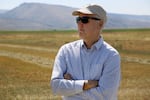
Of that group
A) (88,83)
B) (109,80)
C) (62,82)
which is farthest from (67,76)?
(109,80)

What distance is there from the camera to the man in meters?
3.80

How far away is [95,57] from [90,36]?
0.20 meters

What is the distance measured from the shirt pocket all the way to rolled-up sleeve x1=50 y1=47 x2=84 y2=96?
12cm

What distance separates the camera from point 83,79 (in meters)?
3.84

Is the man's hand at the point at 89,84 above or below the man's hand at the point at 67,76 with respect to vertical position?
below

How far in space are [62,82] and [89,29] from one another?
0.57 m

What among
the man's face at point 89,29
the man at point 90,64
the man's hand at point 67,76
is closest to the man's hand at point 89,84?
the man at point 90,64

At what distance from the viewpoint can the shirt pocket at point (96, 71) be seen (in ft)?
Answer: 12.5

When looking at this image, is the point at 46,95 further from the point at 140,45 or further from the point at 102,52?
the point at 140,45

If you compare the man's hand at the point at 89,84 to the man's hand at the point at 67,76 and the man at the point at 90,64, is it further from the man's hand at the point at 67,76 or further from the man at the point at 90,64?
the man's hand at the point at 67,76

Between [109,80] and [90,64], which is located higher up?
[90,64]

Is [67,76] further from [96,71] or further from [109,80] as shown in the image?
[109,80]

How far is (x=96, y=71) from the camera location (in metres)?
3.83

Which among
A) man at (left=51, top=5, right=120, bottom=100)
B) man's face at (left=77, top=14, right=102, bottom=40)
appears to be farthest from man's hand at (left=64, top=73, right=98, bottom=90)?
man's face at (left=77, top=14, right=102, bottom=40)
